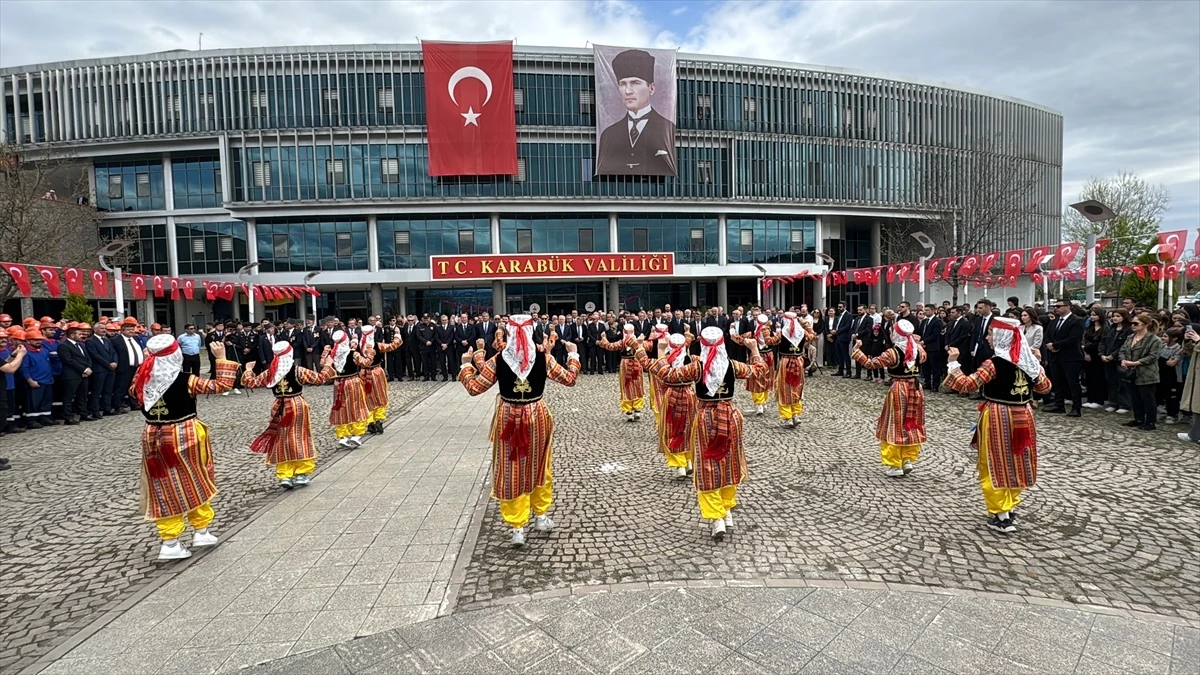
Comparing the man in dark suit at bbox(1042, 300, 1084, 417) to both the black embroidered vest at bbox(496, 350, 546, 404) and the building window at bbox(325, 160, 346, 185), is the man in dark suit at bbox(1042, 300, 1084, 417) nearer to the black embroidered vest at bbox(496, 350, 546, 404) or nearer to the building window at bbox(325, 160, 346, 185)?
the black embroidered vest at bbox(496, 350, 546, 404)

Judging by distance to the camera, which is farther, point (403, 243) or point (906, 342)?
point (403, 243)

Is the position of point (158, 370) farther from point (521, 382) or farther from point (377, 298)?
point (377, 298)

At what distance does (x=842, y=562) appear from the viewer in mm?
4570

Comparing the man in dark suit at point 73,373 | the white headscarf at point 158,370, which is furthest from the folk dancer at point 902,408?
the man in dark suit at point 73,373

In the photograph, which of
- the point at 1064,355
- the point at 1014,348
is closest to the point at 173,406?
the point at 1014,348

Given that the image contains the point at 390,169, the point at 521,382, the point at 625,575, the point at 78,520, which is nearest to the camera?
the point at 625,575

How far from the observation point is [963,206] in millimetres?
27016

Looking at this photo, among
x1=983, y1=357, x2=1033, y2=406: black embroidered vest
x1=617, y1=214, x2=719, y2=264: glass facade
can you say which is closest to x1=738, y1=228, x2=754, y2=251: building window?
x1=617, y1=214, x2=719, y2=264: glass facade

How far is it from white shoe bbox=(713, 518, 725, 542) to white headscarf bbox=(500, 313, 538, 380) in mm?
2118

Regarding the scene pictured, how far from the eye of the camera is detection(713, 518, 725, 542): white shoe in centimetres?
503

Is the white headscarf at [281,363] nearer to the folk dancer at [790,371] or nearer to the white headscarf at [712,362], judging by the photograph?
the white headscarf at [712,362]

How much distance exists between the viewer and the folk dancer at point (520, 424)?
16.5ft

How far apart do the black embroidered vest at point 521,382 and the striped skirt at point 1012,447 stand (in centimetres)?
411

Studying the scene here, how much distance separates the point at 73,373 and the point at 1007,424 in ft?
51.6
